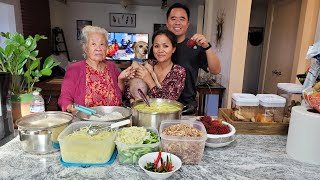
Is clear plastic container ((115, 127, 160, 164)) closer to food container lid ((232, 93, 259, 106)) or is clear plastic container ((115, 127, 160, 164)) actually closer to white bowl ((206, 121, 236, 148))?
white bowl ((206, 121, 236, 148))

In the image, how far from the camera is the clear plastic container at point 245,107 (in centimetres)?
125

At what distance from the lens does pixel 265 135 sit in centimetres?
127

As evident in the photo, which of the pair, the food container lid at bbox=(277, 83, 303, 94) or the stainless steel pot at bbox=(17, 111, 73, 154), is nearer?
the stainless steel pot at bbox=(17, 111, 73, 154)

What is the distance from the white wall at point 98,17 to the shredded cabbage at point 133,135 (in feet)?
16.6

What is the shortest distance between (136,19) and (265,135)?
529 cm

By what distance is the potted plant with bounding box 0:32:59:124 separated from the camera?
115 centimetres

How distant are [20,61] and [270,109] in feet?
4.56

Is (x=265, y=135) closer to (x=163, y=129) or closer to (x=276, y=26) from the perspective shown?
(x=163, y=129)

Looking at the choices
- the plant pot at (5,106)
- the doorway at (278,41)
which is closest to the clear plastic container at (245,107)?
the plant pot at (5,106)

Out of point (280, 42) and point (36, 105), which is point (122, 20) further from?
point (36, 105)

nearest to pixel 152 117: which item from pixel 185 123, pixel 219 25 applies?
pixel 185 123

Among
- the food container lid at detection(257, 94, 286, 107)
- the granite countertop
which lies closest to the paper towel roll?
the granite countertop

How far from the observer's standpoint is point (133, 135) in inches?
36.9

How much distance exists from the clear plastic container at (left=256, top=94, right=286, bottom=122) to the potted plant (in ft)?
3.92
